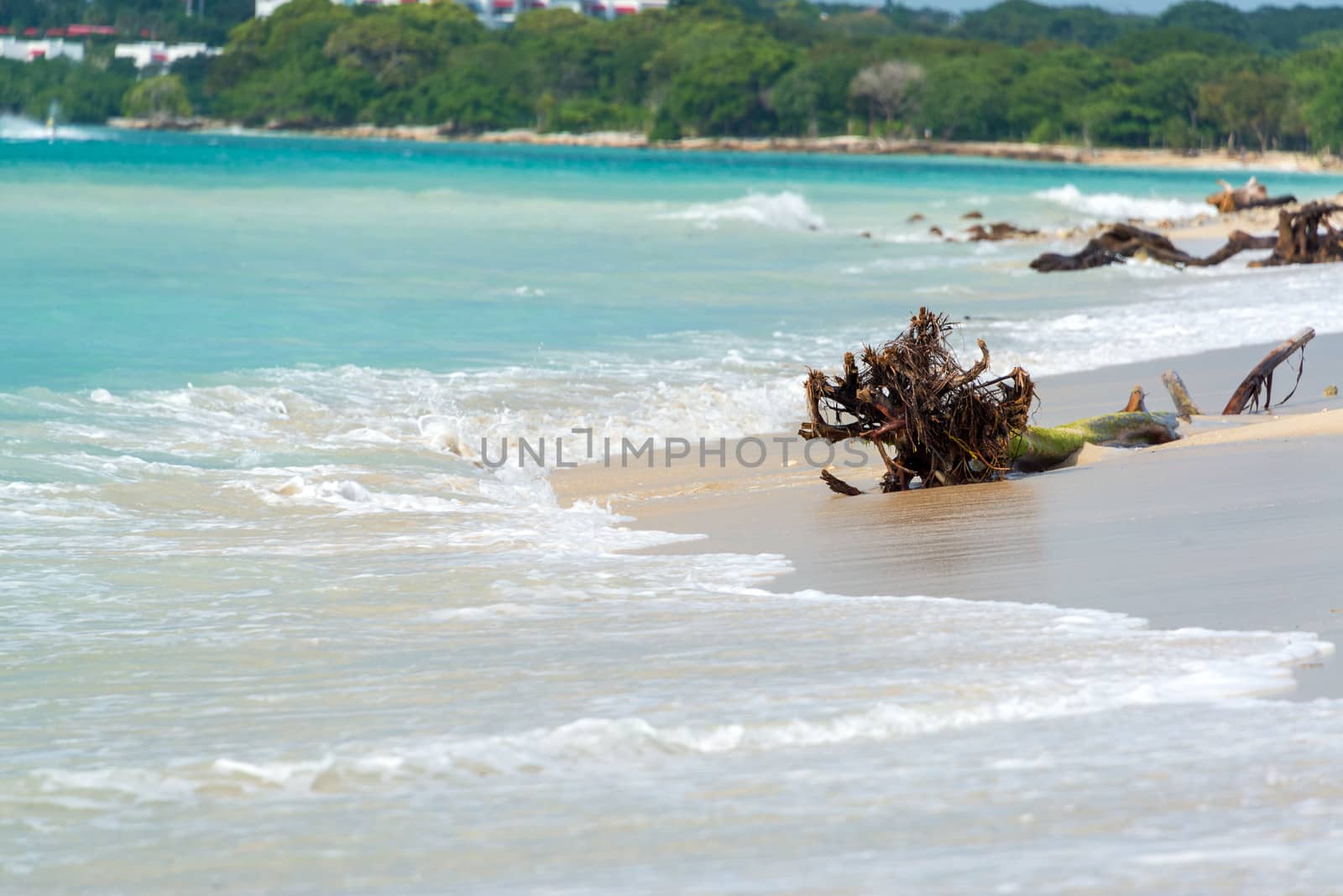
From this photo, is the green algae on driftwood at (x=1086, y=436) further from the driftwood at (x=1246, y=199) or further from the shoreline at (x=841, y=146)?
the shoreline at (x=841, y=146)

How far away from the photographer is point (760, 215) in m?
41.7

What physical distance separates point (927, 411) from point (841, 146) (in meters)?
152

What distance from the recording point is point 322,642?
4566 mm

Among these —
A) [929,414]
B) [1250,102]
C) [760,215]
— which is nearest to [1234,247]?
[929,414]

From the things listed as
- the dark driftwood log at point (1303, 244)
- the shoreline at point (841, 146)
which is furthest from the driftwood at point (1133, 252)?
the shoreline at point (841, 146)

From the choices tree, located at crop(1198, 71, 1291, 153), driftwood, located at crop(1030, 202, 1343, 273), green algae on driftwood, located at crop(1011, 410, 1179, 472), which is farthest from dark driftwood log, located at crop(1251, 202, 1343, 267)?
tree, located at crop(1198, 71, 1291, 153)

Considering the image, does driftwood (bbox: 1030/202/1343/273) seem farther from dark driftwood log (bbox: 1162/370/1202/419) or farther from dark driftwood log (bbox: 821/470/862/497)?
dark driftwood log (bbox: 821/470/862/497)

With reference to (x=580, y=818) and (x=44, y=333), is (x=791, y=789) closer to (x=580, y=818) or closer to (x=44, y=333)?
(x=580, y=818)

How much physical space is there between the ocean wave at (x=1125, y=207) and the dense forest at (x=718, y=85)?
77.4 m

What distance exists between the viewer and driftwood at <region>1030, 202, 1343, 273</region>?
22281 millimetres

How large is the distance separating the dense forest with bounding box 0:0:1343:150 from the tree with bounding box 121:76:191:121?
227 mm

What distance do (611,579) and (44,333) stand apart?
1061 centimetres

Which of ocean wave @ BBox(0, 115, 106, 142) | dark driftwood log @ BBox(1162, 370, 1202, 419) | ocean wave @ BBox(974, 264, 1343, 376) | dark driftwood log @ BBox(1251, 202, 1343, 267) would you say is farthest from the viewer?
ocean wave @ BBox(0, 115, 106, 142)

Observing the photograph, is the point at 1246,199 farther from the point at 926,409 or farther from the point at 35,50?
the point at 35,50
